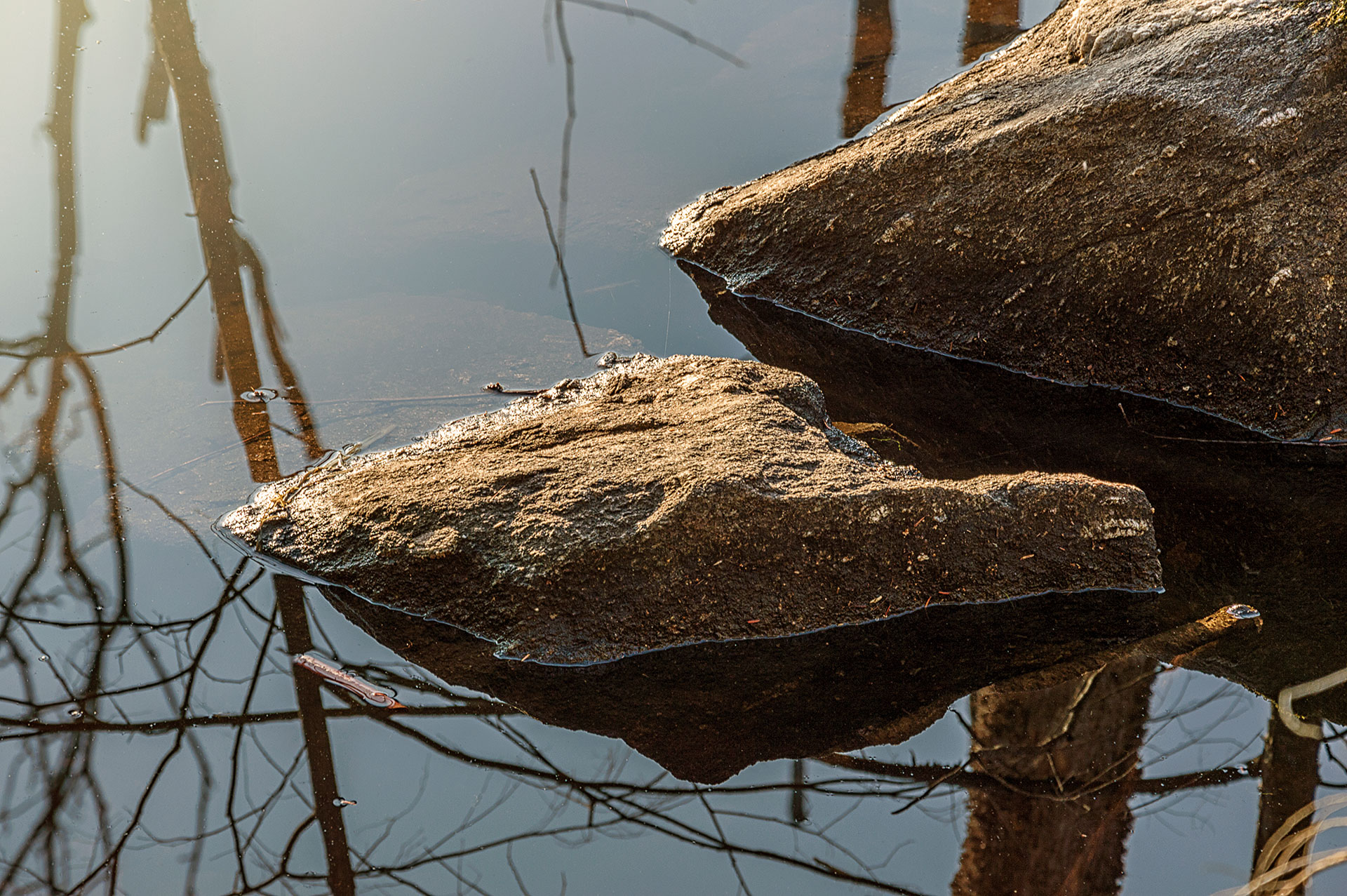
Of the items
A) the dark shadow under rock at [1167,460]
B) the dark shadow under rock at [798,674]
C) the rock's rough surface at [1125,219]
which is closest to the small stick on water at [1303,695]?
the dark shadow under rock at [1167,460]

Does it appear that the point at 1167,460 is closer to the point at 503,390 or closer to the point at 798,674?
the point at 798,674

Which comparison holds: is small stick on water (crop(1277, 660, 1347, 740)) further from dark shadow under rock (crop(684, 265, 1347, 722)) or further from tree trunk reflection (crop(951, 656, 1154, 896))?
tree trunk reflection (crop(951, 656, 1154, 896))

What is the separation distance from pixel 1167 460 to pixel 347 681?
2.46 meters

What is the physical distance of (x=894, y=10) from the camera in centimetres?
607

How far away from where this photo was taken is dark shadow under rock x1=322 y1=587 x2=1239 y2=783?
2225 mm

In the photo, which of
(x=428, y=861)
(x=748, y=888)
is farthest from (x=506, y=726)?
(x=748, y=888)

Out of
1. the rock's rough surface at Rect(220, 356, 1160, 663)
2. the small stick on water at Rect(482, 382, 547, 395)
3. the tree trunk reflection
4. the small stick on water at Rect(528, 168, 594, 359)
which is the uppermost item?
the small stick on water at Rect(528, 168, 594, 359)

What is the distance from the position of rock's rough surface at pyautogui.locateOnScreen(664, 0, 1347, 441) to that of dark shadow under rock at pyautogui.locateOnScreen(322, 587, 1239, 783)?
1.20 meters

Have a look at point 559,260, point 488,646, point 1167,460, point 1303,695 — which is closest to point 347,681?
point 488,646

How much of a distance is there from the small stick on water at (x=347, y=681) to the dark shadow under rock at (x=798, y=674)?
0.11m

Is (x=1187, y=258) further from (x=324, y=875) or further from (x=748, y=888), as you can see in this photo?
(x=324, y=875)

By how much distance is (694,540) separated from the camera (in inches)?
94.6

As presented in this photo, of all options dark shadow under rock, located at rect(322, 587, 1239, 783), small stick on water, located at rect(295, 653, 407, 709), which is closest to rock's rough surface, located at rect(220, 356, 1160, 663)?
dark shadow under rock, located at rect(322, 587, 1239, 783)

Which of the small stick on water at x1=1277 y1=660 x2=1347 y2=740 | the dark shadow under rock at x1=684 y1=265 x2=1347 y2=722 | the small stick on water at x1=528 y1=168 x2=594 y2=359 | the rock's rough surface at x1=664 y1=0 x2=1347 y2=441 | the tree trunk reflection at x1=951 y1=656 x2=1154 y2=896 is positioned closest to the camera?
the tree trunk reflection at x1=951 y1=656 x2=1154 y2=896
